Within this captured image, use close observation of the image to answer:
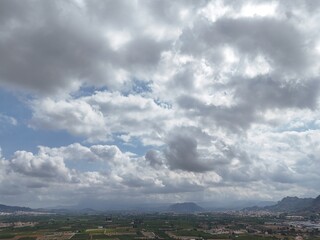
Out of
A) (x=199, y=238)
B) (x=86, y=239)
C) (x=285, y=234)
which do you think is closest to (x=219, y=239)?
(x=199, y=238)

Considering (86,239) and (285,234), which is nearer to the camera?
(86,239)

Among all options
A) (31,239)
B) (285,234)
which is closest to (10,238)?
(31,239)

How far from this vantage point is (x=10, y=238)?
161m

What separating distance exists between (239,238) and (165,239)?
97.8ft

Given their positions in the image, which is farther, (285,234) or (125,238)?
(285,234)

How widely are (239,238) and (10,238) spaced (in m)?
94.0

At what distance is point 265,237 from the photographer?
6206 inches

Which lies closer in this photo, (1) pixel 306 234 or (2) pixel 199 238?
(2) pixel 199 238

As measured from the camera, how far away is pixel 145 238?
155375 mm

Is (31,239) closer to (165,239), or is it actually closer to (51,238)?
(51,238)

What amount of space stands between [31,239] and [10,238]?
11.4 metres

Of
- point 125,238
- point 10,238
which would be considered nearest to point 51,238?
point 10,238

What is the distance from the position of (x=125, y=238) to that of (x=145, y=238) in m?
8.01

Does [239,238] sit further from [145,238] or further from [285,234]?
[145,238]
